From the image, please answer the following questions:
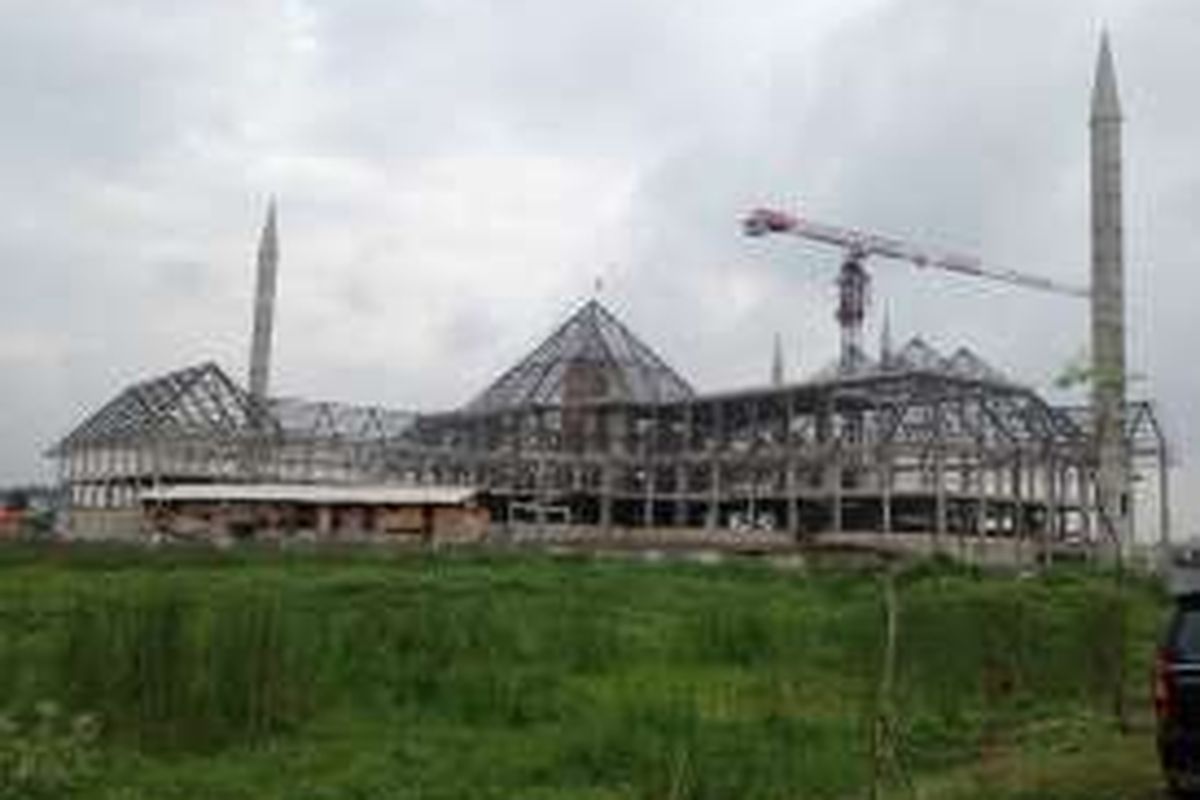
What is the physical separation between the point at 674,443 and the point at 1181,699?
126 metres

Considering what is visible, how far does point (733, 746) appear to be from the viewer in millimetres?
17625

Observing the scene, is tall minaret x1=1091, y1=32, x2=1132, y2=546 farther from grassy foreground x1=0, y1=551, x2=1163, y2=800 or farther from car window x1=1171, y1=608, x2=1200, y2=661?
car window x1=1171, y1=608, x2=1200, y2=661

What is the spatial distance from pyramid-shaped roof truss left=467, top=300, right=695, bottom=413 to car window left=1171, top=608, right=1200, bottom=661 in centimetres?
12725

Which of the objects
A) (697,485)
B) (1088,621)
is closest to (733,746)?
(1088,621)

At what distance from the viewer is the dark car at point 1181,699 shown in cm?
1389

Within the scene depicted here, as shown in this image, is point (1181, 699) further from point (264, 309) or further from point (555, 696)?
Result: point (264, 309)

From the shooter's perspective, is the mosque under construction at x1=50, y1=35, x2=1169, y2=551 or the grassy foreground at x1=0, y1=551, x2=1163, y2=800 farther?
the mosque under construction at x1=50, y1=35, x2=1169, y2=551

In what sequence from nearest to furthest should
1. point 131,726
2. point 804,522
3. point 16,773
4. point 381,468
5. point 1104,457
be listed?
1. point 16,773
2. point 131,726
3. point 1104,457
4. point 804,522
5. point 381,468

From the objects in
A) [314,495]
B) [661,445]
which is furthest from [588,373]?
[314,495]

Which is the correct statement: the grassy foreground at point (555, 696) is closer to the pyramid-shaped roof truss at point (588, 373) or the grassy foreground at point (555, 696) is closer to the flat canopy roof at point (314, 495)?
the flat canopy roof at point (314, 495)

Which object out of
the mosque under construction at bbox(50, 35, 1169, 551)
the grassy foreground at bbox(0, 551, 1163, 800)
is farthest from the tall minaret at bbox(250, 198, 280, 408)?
the grassy foreground at bbox(0, 551, 1163, 800)

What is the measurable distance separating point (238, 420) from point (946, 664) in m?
117

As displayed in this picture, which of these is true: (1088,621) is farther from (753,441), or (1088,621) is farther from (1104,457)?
(753,441)

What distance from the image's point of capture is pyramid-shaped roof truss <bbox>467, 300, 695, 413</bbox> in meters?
147
